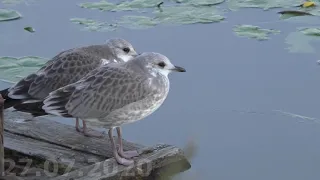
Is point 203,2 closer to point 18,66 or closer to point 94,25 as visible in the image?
point 94,25

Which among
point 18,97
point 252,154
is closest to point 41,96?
point 18,97

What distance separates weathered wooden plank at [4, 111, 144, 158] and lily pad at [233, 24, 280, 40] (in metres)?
2.75

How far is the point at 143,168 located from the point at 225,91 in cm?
182

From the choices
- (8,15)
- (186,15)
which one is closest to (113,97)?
(186,15)

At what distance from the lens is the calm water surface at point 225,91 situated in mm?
6254

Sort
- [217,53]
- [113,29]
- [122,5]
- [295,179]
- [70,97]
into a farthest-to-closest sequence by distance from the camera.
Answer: [122,5] → [113,29] → [217,53] → [295,179] → [70,97]

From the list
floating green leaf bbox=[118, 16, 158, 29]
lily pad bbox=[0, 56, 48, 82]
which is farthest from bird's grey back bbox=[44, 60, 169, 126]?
floating green leaf bbox=[118, 16, 158, 29]

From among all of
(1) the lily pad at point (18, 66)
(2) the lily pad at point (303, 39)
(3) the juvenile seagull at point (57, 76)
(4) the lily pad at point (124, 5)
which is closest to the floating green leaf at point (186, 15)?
(4) the lily pad at point (124, 5)

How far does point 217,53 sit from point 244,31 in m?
0.58

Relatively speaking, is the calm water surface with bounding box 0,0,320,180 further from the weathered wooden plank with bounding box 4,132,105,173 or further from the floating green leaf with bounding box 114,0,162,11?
the weathered wooden plank with bounding box 4,132,105,173

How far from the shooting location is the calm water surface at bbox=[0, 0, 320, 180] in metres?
6.25

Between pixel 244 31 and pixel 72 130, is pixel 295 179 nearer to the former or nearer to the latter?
pixel 72 130

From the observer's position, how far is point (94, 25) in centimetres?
885

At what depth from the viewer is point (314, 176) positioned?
6.01 m
